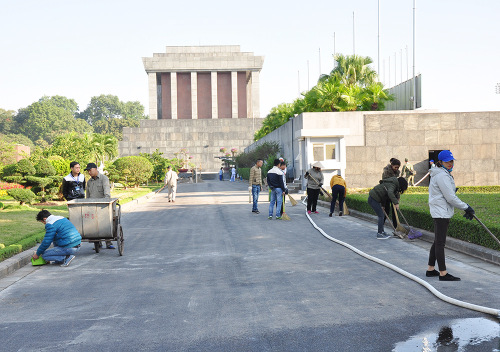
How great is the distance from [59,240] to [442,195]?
6.54 m

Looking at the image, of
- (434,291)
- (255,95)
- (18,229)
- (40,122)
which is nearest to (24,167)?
(18,229)

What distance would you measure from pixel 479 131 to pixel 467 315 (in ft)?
87.5

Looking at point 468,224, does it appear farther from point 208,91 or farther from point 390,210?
point 208,91

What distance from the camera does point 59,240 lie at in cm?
993

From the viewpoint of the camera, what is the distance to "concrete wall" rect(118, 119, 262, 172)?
82.1 m

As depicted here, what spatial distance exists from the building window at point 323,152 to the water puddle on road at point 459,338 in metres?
24.7

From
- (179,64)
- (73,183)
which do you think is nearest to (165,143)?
(179,64)

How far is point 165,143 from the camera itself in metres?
83.0

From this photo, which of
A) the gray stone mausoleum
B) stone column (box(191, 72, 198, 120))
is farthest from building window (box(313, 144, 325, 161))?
stone column (box(191, 72, 198, 120))

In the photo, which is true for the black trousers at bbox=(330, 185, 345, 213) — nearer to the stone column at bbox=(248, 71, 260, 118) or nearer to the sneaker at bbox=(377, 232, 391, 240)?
the sneaker at bbox=(377, 232, 391, 240)

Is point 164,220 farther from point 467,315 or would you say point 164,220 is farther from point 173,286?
point 467,315

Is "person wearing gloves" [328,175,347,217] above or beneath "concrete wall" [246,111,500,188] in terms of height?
beneath

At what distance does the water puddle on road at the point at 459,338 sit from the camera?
4.91m

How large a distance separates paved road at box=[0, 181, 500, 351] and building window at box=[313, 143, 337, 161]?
60.2ft
